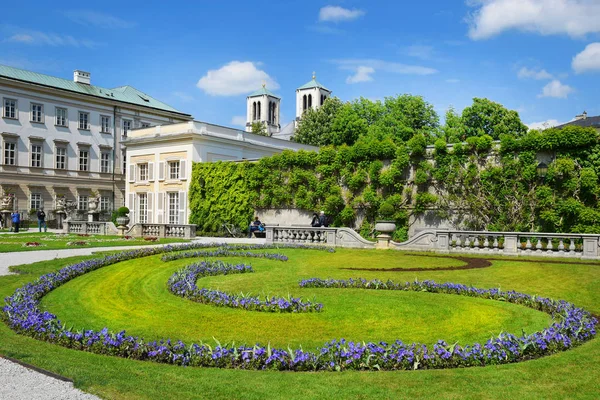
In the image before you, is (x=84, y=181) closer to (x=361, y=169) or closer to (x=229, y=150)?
(x=229, y=150)

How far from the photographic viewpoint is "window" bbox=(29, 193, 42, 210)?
46.2 m

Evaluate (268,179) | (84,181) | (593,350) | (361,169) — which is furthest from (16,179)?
(593,350)

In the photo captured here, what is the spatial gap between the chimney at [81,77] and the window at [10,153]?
1106 cm

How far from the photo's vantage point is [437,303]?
9.41 meters

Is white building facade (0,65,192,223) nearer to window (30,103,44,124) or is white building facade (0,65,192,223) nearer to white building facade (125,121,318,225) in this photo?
window (30,103,44,124)

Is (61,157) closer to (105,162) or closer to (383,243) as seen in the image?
(105,162)

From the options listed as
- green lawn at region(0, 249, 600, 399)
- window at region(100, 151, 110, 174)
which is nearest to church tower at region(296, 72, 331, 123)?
window at region(100, 151, 110, 174)

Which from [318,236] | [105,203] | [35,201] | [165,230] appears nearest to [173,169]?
[165,230]

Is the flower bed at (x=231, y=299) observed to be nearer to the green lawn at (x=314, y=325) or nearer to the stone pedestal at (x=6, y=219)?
the green lawn at (x=314, y=325)

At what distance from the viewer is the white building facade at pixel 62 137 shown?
4544 cm

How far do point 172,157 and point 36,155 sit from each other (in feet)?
53.8

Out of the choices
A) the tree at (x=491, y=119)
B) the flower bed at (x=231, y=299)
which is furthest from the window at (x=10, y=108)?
the flower bed at (x=231, y=299)

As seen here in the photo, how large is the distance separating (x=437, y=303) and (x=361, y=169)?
808 inches

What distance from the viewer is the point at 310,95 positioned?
104 metres
